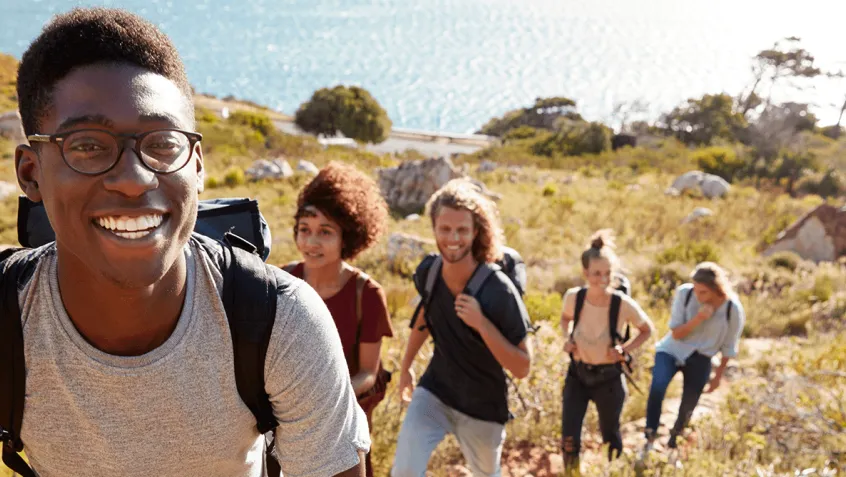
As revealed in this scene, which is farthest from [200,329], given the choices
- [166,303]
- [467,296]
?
[467,296]

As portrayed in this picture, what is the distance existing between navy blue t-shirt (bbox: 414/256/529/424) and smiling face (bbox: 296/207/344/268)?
0.59 metres

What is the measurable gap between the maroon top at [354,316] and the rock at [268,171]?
14.9m

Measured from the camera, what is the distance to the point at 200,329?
42.6 inches

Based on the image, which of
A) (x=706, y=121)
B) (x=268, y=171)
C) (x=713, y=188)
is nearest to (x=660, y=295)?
(x=713, y=188)

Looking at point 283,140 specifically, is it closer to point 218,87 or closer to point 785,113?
point 785,113

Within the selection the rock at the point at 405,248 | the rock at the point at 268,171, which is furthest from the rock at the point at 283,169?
the rock at the point at 405,248

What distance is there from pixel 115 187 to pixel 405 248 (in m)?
8.57

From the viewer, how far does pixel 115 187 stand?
0.96 metres

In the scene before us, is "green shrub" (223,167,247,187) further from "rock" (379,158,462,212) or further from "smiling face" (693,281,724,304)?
"smiling face" (693,281,724,304)

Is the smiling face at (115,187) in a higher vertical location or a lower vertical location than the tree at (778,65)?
lower

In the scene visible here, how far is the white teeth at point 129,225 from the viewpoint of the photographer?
38.4 inches

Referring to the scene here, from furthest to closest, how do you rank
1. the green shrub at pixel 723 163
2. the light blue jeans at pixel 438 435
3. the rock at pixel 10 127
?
the green shrub at pixel 723 163, the rock at pixel 10 127, the light blue jeans at pixel 438 435

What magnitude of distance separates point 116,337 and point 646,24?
16952 cm

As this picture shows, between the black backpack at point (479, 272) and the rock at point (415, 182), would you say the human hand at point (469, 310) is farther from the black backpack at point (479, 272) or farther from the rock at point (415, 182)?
the rock at point (415, 182)
